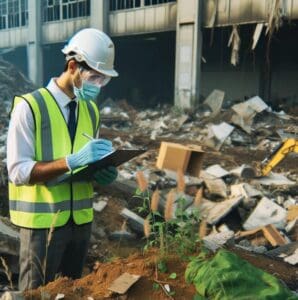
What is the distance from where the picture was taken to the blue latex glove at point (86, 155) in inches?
96.7

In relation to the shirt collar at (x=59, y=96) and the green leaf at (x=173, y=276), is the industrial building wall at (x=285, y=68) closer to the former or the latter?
the shirt collar at (x=59, y=96)

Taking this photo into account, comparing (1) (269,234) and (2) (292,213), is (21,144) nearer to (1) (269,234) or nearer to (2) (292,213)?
(1) (269,234)

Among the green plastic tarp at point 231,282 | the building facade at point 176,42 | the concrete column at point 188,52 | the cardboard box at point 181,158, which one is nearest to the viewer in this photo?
the green plastic tarp at point 231,282

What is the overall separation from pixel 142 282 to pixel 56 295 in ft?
1.30

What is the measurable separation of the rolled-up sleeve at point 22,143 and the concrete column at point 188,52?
14110 millimetres

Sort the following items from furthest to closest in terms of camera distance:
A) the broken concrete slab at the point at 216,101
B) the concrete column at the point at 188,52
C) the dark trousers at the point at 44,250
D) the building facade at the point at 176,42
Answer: the concrete column at the point at 188,52 → the broken concrete slab at the point at 216,101 → the building facade at the point at 176,42 → the dark trousers at the point at 44,250

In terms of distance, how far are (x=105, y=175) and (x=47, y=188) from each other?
342mm

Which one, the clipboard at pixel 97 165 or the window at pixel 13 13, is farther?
the window at pixel 13 13

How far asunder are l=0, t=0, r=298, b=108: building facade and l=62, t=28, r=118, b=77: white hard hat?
29.2ft

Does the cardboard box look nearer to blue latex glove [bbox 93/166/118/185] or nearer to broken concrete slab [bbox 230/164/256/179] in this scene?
broken concrete slab [bbox 230/164/256/179]

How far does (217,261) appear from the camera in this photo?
7.41 feet

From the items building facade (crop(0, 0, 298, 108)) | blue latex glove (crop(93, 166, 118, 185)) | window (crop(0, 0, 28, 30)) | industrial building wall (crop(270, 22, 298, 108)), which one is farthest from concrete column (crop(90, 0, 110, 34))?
blue latex glove (crop(93, 166, 118, 185))

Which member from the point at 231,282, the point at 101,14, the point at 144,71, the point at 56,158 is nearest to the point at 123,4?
the point at 101,14

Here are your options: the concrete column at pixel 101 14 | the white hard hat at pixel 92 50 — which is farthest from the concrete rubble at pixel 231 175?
the concrete column at pixel 101 14
